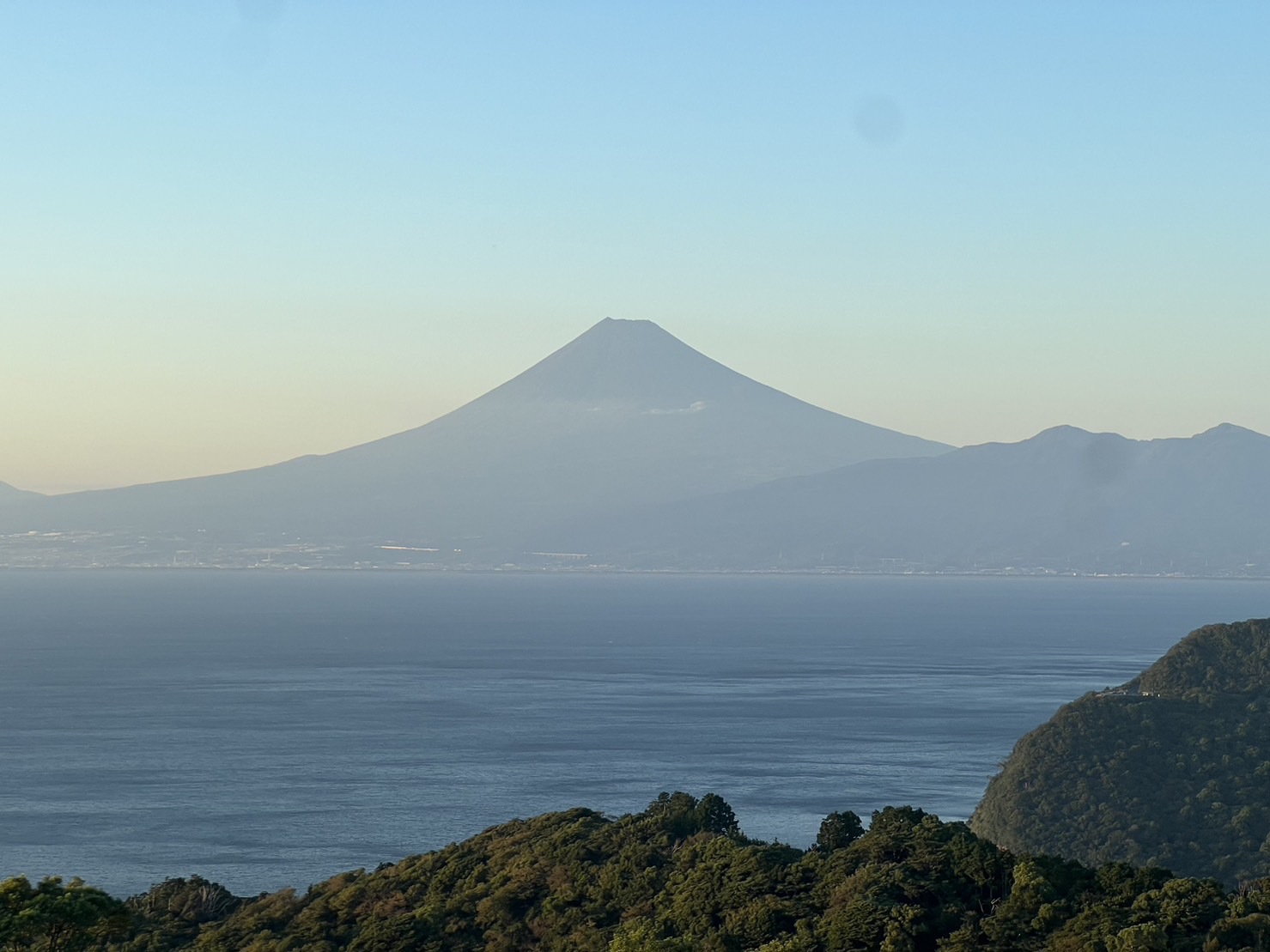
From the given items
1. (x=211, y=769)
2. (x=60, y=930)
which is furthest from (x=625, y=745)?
(x=60, y=930)

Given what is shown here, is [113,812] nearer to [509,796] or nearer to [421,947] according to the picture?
[509,796]

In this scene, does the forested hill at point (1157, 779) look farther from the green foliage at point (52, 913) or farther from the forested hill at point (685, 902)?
the green foliage at point (52, 913)

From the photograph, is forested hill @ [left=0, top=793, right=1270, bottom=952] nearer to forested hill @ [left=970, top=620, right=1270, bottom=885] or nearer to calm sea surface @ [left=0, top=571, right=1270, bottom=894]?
forested hill @ [left=970, top=620, right=1270, bottom=885]

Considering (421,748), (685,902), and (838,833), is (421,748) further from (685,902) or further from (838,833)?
(685,902)

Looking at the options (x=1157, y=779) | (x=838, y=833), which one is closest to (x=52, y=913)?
(x=838, y=833)

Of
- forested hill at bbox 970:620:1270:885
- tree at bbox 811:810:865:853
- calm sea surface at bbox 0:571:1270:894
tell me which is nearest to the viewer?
tree at bbox 811:810:865:853

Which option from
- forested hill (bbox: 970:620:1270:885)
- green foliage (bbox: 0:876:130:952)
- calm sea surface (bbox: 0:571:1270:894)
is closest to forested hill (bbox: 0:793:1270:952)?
green foliage (bbox: 0:876:130:952)
